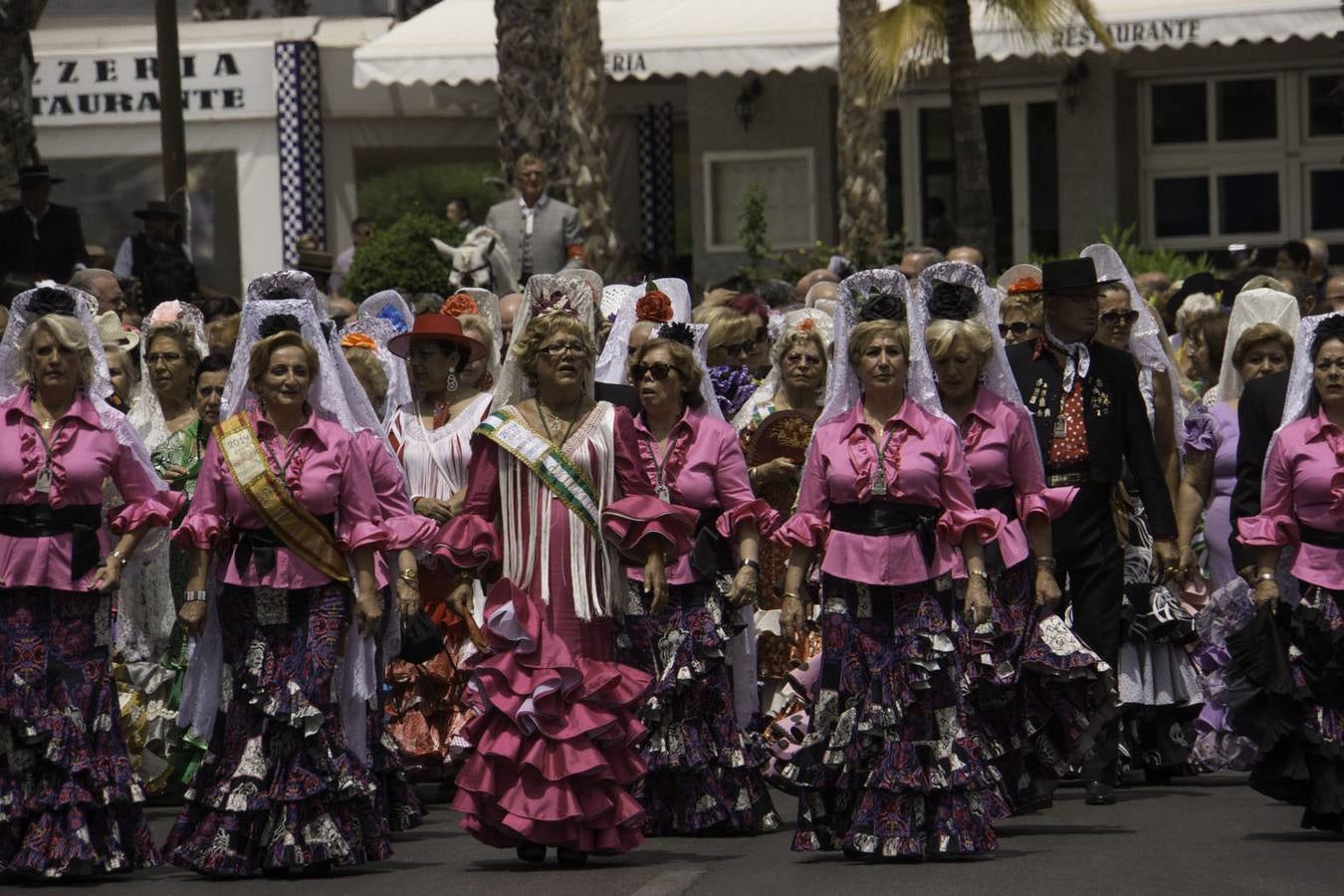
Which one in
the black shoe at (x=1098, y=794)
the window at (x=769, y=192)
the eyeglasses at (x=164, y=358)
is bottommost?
the black shoe at (x=1098, y=794)

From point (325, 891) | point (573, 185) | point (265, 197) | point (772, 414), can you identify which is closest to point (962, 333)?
point (772, 414)

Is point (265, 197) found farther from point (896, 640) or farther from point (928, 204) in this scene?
point (896, 640)

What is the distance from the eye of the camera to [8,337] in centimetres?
967

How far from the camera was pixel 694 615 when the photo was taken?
10.5 metres

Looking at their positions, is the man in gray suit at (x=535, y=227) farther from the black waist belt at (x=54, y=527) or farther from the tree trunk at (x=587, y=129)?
the black waist belt at (x=54, y=527)

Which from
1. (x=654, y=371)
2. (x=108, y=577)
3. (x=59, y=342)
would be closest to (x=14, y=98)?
(x=654, y=371)

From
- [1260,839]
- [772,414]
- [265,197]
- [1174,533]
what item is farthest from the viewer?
[265,197]

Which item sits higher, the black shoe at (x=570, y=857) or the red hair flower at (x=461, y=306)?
the red hair flower at (x=461, y=306)

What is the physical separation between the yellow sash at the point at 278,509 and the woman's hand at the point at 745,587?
1.45 meters

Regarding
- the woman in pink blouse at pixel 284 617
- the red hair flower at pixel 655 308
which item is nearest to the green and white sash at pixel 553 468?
the woman in pink blouse at pixel 284 617

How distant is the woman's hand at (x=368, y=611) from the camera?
924cm

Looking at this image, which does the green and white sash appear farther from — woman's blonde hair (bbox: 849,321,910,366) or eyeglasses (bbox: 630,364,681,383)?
eyeglasses (bbox: 630,364,681,383)

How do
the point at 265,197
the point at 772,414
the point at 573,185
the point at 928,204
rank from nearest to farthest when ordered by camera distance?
the point at 772,414
the point at 573,185
the point at 928,204
the point at 265,197

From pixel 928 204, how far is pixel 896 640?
1834 cm
